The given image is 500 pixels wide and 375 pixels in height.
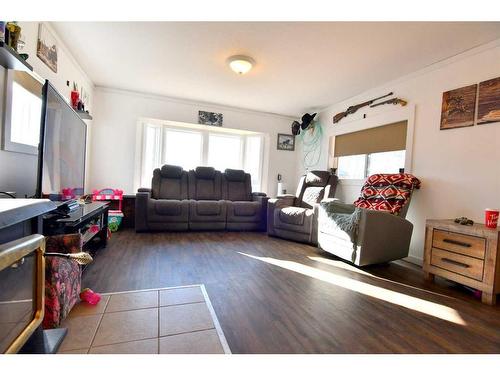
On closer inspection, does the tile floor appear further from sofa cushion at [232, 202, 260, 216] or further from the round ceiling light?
the round ceiling light

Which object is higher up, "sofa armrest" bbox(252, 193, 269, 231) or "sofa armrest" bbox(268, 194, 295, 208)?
"sofa armrest" bbox(268, 194, 295, 208)

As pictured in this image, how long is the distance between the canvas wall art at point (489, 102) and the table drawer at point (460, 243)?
110 cm

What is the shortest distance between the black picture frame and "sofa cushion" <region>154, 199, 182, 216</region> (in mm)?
2391

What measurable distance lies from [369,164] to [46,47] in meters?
3.89

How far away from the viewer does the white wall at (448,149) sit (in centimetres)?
216

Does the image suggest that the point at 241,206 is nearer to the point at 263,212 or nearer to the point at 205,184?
the point at 263,212

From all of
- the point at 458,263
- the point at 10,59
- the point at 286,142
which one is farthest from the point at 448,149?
the point at 10,59

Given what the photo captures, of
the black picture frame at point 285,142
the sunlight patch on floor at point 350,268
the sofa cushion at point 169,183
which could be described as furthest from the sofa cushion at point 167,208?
the black picture frame at point 285,142

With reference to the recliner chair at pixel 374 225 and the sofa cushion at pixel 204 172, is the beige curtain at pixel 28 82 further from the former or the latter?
the recliner chair at pixel 374 225

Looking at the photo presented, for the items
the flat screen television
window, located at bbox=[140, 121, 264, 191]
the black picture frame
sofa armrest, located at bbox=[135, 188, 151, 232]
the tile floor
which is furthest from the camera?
the black picture frame

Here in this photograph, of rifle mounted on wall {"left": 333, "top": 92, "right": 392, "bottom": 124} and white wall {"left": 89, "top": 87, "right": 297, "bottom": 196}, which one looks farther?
white wall {"left": 89, "top": 87, "right": 297, "bottom": 196}

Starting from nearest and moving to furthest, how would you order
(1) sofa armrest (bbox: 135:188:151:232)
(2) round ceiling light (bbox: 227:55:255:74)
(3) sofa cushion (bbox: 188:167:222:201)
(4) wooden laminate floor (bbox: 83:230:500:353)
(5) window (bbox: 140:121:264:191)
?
(4) wooden laminate floor (bbox: 83:230:500:353)
(2) round ceiling light (bbox: 227:55:255:74)
(1) sofa armrest (bbox: 135:188:151:232)
(3) sofa cushion (bbox: 188:167:222:201)
(5) window (bbox: 140:121:264:191)

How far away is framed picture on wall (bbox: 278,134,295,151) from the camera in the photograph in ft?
16.1

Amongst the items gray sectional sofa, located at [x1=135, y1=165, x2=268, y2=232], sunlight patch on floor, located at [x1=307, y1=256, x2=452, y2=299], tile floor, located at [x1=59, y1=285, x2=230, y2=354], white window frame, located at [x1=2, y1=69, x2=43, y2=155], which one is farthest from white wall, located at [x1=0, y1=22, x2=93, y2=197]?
sunlight patch on floor, located at [x1=307, y1=256, x2=452, y2=299]
